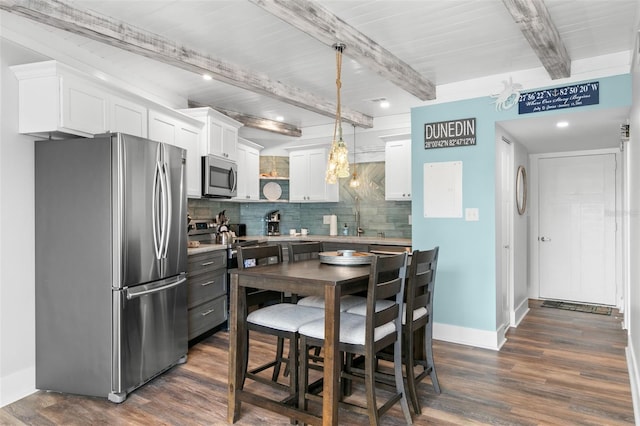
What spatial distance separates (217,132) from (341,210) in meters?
2.29

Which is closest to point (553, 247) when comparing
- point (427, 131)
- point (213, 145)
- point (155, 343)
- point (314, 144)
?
point (427, 131)

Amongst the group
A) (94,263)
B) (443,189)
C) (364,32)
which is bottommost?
(94,263)

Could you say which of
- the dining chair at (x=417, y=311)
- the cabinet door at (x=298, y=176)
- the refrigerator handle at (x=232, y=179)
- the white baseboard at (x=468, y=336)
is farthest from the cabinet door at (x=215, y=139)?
the white baseboard at (x=468, y=336)

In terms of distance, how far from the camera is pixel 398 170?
543cm

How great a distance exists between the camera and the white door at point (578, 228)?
5.50 metres

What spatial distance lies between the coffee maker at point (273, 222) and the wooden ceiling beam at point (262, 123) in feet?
3.98

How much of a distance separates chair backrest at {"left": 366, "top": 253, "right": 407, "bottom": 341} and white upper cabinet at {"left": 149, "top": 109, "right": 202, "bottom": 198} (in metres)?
2.58

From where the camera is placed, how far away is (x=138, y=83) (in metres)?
3.93

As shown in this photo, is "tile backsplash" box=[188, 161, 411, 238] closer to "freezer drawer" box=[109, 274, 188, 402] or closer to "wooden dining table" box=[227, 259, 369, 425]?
"freezer drawer" box=[109, 274, 188, 402]

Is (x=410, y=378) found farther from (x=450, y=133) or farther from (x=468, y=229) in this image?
(x=450, y=133)

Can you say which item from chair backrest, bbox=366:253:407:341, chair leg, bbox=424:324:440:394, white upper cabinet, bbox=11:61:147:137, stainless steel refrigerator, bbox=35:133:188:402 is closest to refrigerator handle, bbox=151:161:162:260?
stainless steel refrigerator, bbox=35:133:188:402

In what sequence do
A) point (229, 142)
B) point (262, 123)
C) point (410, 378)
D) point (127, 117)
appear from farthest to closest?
point (262, 123) → point (229, 142) → point (127, 117) → point (410, 378)

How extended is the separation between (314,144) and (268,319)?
391cm

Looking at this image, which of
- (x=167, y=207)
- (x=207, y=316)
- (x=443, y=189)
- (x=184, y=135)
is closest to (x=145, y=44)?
(x=167, y=207)
